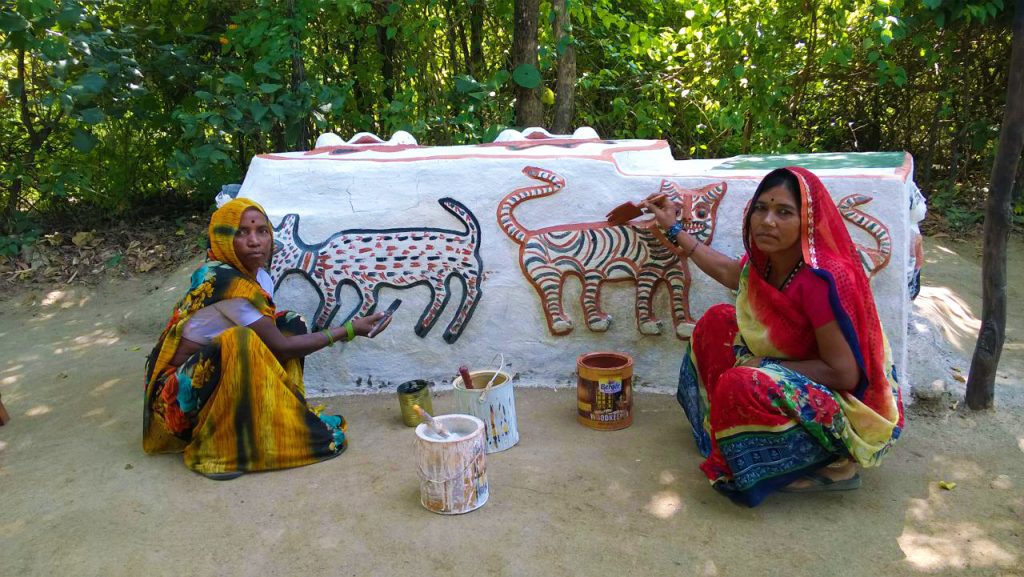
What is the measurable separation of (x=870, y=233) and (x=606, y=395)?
1258mm

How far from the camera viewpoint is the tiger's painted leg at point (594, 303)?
340 cm

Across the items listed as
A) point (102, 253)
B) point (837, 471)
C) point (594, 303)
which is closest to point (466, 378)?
point (594, 303)

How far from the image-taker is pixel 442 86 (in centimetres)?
632

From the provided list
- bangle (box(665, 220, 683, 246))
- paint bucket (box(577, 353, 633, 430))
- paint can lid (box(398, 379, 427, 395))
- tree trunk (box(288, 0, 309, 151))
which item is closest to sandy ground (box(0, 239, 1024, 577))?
paint bucket (box(577, 353, 633, 430))

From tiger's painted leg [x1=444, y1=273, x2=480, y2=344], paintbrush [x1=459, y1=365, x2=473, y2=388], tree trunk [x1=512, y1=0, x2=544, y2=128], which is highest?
tree trunk [x1=512, y1=0, x2=544, y2=128]

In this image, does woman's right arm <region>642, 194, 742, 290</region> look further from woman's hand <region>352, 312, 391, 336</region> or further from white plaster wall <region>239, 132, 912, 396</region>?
woman's hand <region>352, 312, 391, 336</region>

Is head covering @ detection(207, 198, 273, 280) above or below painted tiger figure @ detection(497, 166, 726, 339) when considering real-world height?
above

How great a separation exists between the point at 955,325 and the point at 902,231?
59.5 inches

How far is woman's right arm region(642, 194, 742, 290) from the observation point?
288cm

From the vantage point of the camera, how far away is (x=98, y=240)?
6406 millimetres

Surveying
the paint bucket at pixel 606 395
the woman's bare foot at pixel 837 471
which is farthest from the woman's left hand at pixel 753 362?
the paint bucket at pixel 606 395

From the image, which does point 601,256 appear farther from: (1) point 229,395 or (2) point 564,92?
(2) point 564,92

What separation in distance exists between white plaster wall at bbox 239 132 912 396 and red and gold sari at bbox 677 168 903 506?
91 centimetres

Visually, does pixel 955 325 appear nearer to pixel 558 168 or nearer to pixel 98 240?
pixel 558 168
